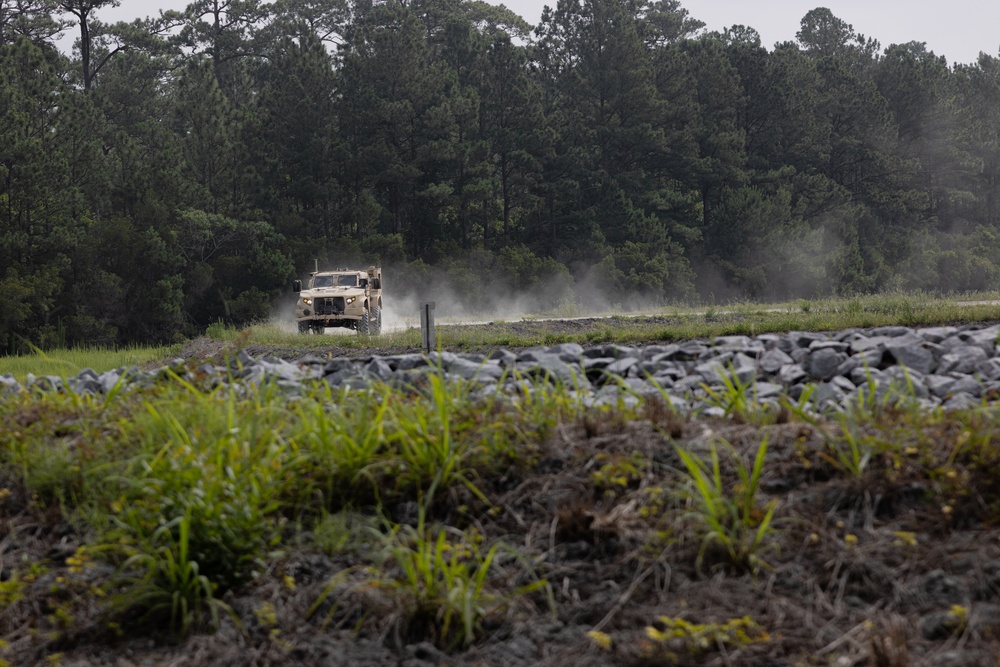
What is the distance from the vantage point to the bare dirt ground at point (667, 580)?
3.54 m

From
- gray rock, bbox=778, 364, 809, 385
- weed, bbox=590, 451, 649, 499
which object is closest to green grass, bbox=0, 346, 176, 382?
gray rock, bbox=778, 364, 809, 385

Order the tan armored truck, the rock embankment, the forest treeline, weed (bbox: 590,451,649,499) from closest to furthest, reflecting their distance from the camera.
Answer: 1. weed (bbox: 590,451,649,499)
2. the rock embankment
3. the tan armored truck
4. the forest treeline

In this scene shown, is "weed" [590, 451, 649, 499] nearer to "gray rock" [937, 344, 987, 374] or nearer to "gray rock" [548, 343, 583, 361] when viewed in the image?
"gray rock" [548, 343, 583, 361]

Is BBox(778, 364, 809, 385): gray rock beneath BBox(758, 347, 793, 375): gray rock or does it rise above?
beneath

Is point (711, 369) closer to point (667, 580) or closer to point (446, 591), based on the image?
point (667, 580)

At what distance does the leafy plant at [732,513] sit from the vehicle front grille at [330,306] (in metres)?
19.0

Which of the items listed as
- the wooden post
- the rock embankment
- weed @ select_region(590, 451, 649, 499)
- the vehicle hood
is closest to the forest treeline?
the vehicle hood

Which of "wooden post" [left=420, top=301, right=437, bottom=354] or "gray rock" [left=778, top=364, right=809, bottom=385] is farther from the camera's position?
"wooden post" [left=420, top=301, right=437, bottom=354]

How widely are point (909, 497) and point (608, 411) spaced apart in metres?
1.60

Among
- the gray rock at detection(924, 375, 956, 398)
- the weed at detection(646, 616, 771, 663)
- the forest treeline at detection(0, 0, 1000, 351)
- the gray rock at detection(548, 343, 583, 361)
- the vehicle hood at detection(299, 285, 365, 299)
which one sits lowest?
the weed at detection(646, 616, 771, 663)

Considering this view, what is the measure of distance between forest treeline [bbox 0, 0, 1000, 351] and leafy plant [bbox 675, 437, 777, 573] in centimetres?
2671

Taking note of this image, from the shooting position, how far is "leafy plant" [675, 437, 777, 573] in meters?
3.97

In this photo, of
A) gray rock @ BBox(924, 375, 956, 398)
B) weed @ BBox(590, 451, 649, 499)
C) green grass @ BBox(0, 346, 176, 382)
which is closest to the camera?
weed @ BBox(590, 451, 649, 499)

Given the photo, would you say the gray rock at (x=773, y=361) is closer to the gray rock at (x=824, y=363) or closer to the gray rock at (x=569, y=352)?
the gray rock at (x=824, y=363)
